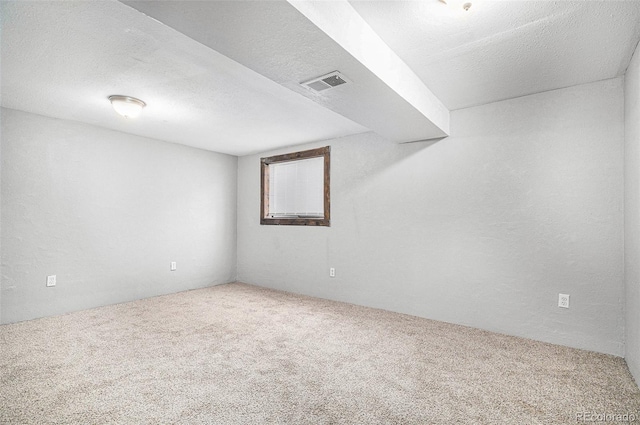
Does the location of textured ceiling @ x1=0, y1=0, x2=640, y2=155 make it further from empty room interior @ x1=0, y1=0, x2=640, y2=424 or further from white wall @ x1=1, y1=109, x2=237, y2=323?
white wall @ x1=1, y1=109, x2=237, y2=323

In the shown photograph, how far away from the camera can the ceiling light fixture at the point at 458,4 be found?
1.67 meters

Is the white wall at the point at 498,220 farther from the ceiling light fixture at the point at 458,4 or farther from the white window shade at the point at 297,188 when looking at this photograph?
the ceiling light fixture at the point at 458,4

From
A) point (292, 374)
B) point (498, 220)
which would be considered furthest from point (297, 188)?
point (292, 374)

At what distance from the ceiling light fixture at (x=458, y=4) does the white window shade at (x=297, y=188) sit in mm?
3050

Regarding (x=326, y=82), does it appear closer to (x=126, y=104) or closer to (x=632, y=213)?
(x=126, y=104)

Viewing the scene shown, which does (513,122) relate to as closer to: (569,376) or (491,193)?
(491,193)

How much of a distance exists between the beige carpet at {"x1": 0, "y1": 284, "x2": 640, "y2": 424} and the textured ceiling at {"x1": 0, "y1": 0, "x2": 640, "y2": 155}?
2017 mm

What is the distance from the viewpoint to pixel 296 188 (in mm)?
4973

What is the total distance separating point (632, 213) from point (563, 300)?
948 millimetres

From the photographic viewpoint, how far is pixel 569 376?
2254 mm

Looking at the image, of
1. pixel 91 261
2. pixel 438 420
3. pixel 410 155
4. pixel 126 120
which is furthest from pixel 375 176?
pixel 91 261

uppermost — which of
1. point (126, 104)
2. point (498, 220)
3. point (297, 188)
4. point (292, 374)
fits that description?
point (126, 104)

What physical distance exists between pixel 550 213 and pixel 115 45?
366cm

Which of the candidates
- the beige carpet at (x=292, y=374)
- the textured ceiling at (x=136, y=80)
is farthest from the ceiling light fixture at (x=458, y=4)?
the beige carpet at (x=292, y=374)
